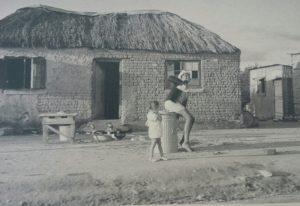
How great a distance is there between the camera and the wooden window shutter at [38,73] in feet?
19.6

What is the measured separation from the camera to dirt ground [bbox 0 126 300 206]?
8.72ft

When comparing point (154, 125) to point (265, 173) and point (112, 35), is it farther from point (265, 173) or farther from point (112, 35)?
point (112, 35)

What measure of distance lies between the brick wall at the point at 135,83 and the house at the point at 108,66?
2 centimetres

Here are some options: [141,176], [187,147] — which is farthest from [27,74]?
[141,176]

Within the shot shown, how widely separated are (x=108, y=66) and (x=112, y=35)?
98cm

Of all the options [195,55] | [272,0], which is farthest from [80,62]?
[272,0]

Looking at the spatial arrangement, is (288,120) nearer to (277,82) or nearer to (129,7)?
(277,82)

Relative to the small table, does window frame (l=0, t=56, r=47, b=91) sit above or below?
above

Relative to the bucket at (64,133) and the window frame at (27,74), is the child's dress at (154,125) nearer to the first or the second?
the bucket at (64,133)

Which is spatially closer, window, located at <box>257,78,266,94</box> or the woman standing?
the woman standing

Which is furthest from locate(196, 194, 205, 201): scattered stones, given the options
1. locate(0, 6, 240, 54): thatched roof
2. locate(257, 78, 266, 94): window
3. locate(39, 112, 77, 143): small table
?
locate(257, 78, 266, 94): window

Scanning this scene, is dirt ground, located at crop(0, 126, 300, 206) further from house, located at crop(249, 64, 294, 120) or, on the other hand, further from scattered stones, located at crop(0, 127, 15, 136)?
house, located at crop(249, 64, 294, 120)

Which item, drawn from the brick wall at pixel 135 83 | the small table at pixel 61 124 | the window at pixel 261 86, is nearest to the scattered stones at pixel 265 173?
the small table at pixel 61 124

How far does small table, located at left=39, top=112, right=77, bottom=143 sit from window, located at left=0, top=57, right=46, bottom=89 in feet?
3.97
